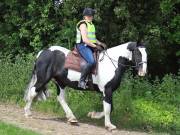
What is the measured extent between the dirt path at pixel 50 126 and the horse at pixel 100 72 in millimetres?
243

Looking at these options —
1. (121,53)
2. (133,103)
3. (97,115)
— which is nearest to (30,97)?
(97,115)

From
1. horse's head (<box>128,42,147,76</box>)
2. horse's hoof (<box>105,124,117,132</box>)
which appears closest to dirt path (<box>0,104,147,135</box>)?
horse's hoof (<box>105,124,117,132</box>)

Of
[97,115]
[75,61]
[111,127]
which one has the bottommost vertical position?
[111,127]

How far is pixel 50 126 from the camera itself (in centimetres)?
1163

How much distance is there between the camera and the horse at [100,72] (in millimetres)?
11789

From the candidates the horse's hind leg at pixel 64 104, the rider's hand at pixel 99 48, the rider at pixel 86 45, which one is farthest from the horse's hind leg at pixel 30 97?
the rider's hand at pixel 99 48

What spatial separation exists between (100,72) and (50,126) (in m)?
1.59

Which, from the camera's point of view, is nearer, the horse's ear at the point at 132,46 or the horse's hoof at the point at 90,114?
the horse's ear at the point at 132,46

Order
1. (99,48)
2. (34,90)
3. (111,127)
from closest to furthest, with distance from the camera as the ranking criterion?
(111,127), (99,48), (34,90)

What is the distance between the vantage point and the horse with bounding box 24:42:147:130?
38.7ft

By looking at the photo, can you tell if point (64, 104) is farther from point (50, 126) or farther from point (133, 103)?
point (133, 103)

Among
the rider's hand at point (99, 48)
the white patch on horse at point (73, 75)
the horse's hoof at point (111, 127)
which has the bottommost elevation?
the horse's hoof at point (111, 127)

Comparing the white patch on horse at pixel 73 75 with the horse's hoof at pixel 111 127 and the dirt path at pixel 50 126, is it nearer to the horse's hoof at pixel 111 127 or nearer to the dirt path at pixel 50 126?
the dirt path at pixel 50 126

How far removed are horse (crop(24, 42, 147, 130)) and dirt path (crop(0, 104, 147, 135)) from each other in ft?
0.80
